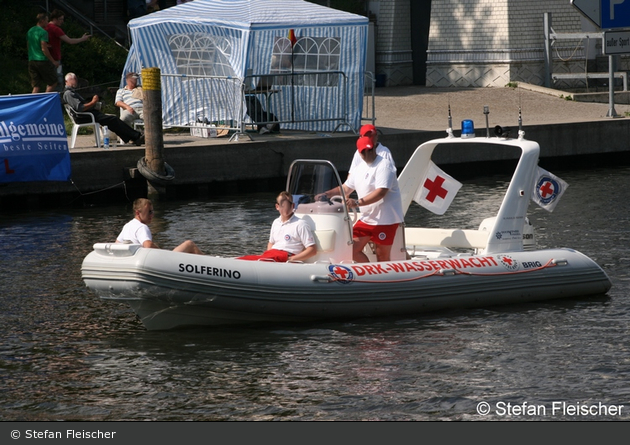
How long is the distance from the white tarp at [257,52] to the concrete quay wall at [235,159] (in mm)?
897

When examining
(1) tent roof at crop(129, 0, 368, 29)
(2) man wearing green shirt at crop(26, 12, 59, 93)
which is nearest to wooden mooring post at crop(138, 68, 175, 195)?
(1) tent roof at crop(129, 0, 368, 29)

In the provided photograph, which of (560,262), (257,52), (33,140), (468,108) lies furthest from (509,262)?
(468,108)

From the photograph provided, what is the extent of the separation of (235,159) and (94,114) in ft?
8.28

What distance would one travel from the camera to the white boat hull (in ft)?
31.7

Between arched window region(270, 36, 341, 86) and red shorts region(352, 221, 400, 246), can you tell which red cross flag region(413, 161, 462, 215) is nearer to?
red shorts region(352, 221, 400, 246)

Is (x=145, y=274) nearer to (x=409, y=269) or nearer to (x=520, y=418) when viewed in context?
(x=409, y=269)

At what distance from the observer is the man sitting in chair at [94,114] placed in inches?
729

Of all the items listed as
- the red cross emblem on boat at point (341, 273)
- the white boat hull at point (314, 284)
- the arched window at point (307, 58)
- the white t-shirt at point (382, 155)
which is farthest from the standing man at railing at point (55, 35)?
the red cross emblem on boat at point (341, 273)

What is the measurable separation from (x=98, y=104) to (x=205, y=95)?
8.15ft

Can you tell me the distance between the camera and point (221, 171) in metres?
19.4

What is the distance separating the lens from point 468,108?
25062mm

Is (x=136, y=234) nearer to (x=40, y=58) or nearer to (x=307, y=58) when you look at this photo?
(x=40, y=58)

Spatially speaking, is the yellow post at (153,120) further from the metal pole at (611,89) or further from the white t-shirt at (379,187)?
the metal pole at (611,89)

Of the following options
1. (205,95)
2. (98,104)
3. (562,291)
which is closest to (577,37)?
(205,95)
